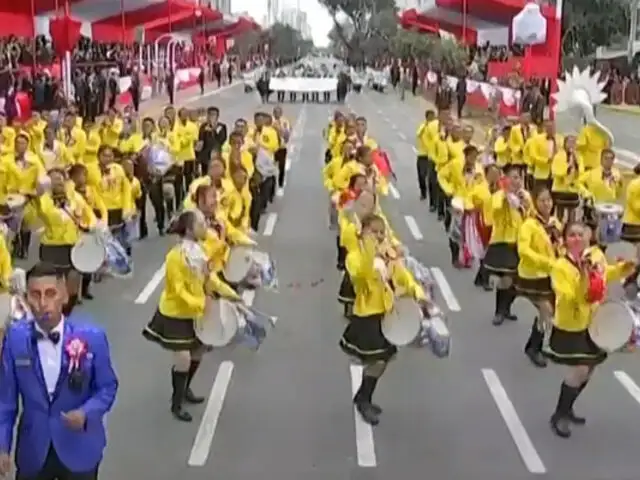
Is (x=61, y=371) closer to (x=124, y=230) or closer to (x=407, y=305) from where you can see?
(x=407, y=305)

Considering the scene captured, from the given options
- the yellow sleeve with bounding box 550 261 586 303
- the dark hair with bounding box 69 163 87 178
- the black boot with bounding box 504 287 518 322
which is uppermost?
the yellow sleeve with bounding box 550 261 586 303

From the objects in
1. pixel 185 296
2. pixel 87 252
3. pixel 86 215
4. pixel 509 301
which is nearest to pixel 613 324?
pixel 185 296

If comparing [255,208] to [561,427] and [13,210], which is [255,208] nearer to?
[13,210]

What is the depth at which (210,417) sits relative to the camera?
9867mm

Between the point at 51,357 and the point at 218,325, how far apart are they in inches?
140

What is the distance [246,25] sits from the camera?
11656 centimetres

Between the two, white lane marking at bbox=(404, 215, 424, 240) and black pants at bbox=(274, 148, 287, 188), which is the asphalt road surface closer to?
white lane marking at bbox=(404, 215, 424, 240)

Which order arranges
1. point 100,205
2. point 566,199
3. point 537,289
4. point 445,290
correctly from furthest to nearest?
1. point 566,199
2. point 445,290
3. point 100,205
4. point 537,289

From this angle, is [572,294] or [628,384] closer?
[572,294]

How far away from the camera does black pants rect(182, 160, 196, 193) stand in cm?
2014

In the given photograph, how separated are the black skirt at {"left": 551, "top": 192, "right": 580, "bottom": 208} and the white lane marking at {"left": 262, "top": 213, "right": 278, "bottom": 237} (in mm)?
4866

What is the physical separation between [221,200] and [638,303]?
164 inches

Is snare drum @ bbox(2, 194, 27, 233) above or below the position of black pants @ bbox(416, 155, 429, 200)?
above

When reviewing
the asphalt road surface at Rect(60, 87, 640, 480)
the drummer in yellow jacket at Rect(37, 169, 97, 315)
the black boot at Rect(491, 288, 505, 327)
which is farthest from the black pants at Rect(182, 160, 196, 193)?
the black boot at Rect(491, 288, 505, 327)
